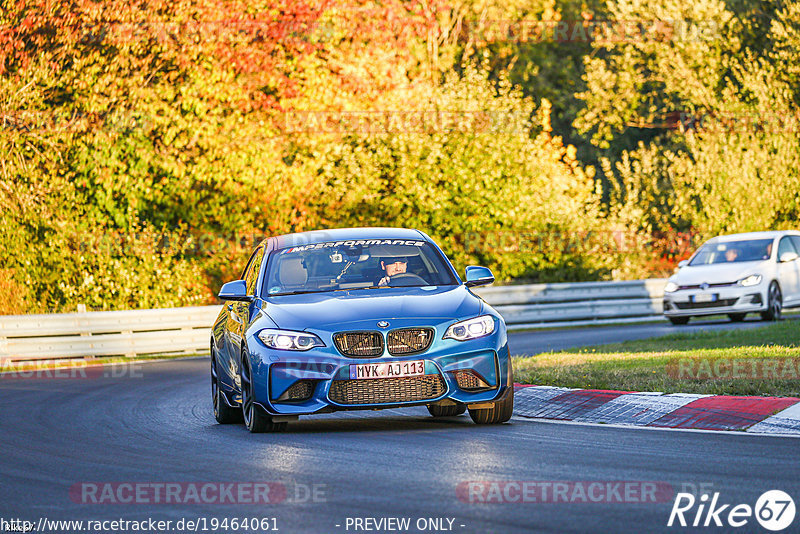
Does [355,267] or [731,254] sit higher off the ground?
[355,267]

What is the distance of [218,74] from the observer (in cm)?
2855

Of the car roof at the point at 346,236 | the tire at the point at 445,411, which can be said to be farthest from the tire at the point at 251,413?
the car roof at the point at 346,236

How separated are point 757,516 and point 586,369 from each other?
7426 millimetres

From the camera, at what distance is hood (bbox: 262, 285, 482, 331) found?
10094 millimetres

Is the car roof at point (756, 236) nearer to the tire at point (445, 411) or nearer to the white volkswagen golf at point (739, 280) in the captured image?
the white volkswagen golf at point (739, 280)

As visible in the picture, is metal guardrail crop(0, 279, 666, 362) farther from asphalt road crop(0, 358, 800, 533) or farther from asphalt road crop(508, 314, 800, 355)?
asphalt road crop(0, 358, 800, 533)

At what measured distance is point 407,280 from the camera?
11.3 meters

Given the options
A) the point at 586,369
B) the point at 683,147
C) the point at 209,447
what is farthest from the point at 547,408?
the point at 683,147

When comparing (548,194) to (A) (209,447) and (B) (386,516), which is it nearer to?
(A) (209,447)

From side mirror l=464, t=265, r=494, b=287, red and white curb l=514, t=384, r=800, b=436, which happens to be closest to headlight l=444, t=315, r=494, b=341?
Answer: side mirror l=464, t=265, r=494, b=287

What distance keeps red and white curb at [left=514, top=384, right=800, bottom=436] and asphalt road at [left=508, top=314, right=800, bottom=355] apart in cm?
757

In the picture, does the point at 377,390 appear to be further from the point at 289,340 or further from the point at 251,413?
the point at 251,413

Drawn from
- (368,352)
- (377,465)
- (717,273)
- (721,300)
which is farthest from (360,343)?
(717,273)

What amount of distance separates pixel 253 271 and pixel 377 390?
8.55 feet
